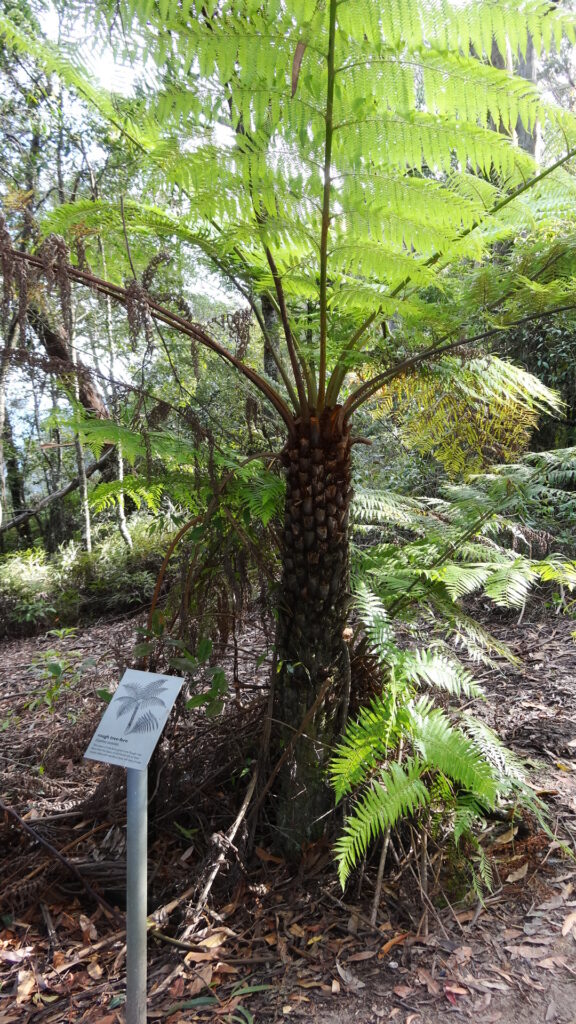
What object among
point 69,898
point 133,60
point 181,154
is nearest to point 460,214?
point 181,154

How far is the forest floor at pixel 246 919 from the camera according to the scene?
1.54 meters

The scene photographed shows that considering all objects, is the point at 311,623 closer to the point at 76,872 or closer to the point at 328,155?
the point at 76,872

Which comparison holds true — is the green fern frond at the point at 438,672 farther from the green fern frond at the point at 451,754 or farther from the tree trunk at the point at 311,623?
the tree trunk at the point at 311,623

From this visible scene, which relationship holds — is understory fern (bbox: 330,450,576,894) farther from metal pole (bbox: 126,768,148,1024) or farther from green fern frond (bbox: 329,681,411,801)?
metal pole (bbox: 126,768,148,1024)

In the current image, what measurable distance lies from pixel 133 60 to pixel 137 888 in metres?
2.17

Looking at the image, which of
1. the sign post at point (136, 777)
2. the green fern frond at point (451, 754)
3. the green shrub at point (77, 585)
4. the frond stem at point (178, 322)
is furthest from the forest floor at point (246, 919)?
the green shrub at point (77, 585)

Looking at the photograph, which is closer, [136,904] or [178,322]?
[136,904]

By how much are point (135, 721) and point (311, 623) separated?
67 cm

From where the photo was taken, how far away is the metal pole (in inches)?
53.5

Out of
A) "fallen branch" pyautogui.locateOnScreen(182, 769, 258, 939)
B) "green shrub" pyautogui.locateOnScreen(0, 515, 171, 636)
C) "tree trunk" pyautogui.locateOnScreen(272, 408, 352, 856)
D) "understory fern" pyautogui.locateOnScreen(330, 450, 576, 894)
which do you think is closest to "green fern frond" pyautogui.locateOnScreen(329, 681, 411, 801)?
"understory fern" pyautogui.locateOnScreen(330, 450, 576, 894)

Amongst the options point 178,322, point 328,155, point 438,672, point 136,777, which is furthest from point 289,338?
point 136,777

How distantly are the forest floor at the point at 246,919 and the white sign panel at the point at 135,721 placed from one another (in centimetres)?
65

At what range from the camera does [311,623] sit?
74.8 inches

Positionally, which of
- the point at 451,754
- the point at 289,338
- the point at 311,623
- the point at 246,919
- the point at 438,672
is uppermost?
the point at 289,338
